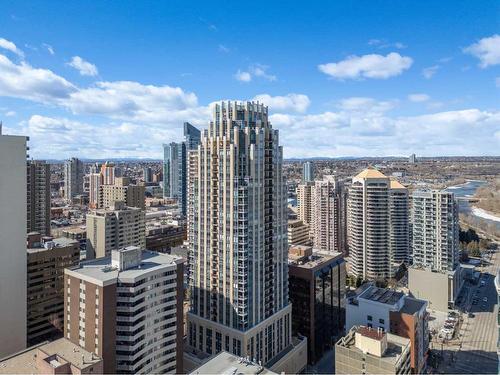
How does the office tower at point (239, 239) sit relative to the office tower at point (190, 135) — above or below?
below

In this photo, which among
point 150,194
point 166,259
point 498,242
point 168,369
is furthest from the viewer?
point 150,194

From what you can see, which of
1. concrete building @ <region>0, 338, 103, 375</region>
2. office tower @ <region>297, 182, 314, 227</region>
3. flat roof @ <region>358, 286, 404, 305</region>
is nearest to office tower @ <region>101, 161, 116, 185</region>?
office tower @ <region>297, 182, 314, 227</region>

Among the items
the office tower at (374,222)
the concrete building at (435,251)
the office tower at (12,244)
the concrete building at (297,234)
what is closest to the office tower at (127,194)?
the concrete building at (297,234)

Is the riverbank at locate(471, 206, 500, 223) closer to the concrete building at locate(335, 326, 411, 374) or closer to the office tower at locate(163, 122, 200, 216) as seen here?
the office tower at locate(163, 122, 200, 216)

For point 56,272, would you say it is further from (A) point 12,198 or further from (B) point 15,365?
(B) point 15,365

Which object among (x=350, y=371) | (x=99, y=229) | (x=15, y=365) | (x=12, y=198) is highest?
(x=12, y=198)

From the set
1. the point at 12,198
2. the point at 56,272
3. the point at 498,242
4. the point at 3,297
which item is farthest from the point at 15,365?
the point at 498,242

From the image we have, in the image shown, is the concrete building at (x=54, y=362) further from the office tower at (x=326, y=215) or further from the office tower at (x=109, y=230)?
the office tower at (x=326, y=215)
